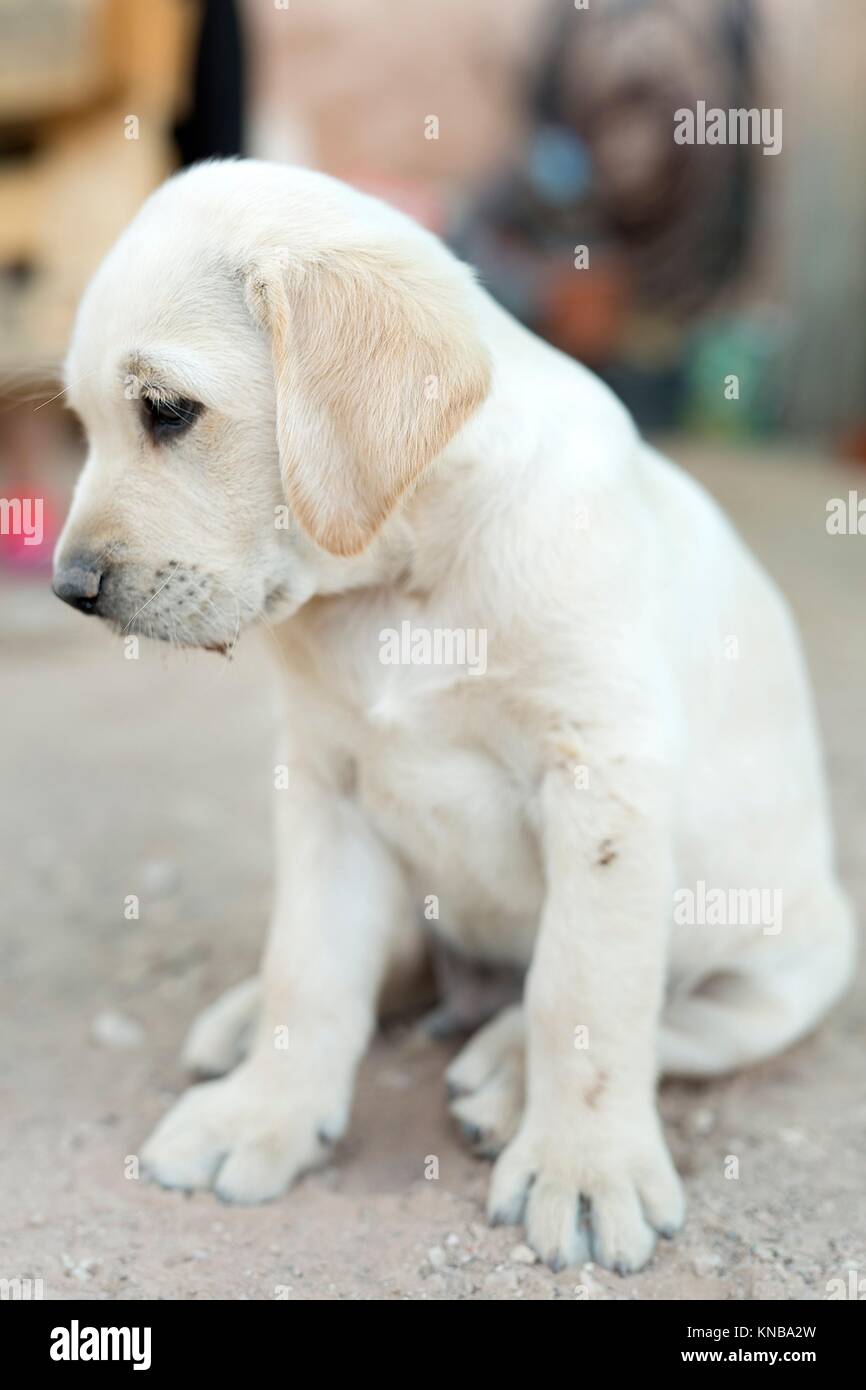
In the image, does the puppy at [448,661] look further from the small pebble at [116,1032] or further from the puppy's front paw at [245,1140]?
the small pebble at [116,1032]

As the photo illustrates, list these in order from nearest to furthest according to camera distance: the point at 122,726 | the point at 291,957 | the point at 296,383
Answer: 1. the point at 296,383
2. the point at 291,957
3. the point at 122,726

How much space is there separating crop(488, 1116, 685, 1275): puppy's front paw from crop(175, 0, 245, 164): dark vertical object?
5560 millimetres

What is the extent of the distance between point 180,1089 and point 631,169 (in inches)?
437

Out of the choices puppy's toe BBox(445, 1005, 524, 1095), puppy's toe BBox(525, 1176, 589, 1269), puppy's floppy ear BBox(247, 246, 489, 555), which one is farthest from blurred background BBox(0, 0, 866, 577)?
puppy's toe BBox(525, 1176, 589, 1269)

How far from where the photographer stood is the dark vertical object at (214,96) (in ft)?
22.4

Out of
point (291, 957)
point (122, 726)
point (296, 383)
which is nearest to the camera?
point (296, 383)

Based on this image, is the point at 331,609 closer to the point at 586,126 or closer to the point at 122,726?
the point at 122,726

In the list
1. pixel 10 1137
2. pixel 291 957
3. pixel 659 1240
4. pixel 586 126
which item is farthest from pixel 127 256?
pixel 586 126

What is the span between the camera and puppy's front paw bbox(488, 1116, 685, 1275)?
2342mm

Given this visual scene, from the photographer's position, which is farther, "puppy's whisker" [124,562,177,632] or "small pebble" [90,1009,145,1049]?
"small pebble" [90,1009,145,1049]

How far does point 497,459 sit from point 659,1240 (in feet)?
4.24

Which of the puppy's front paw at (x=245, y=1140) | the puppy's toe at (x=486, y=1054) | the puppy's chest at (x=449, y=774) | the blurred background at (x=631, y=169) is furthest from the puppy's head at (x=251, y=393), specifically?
the blurred background at (x=631, y=169)

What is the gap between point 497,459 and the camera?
7.60 ft

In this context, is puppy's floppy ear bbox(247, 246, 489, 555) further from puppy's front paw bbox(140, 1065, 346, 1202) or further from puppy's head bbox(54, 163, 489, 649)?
puppy's front paw bbox(140, 1065, 346, 1202)
